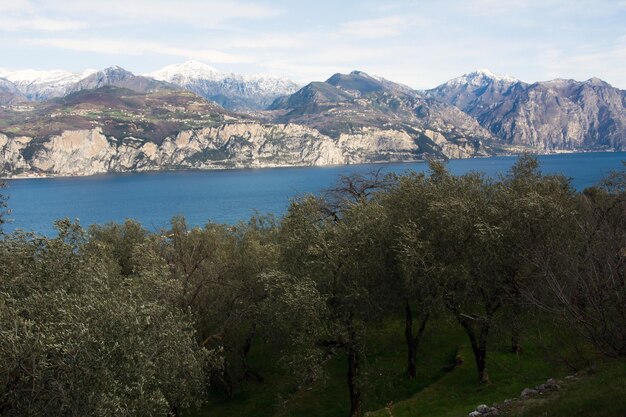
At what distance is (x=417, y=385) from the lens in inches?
1474

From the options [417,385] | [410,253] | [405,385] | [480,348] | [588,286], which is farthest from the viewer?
[405,385]

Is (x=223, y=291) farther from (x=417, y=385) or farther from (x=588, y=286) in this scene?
(x=588, y=286)

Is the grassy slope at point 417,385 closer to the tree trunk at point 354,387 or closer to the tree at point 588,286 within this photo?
the tree trunk at point 354,387

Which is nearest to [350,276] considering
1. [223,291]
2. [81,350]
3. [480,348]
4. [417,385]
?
[480,348]

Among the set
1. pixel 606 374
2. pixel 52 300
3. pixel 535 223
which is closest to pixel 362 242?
pixel 535 223

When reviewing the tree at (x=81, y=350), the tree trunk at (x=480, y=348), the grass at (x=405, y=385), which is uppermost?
the tree at (x=81, y=350)

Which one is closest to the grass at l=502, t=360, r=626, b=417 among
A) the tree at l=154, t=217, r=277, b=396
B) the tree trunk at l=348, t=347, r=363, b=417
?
the tree trunk at l=348, t=347, r=363, b=417

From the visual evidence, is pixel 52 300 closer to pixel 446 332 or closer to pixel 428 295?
pixel 428 295

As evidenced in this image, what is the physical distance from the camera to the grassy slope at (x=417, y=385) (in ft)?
105

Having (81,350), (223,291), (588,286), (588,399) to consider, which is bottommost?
(588,399)

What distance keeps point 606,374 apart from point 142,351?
24595 millimetres

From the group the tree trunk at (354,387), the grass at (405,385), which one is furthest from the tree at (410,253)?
the tree trunk at (354,387)

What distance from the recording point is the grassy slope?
32.0 m

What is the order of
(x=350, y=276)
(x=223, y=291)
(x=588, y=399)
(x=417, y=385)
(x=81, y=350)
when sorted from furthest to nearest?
(x=223, y=291)
(x=417, y=385)
(x=350, y=276)
(x=588, y=399)
(x=81, y=350)
